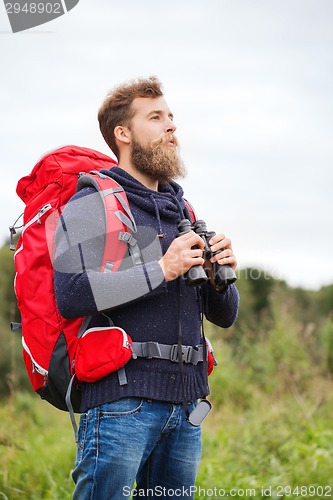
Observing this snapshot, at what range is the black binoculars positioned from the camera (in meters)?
2.42

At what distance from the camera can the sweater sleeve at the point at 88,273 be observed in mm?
2408

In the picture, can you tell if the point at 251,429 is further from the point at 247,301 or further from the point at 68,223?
the point at 247,301

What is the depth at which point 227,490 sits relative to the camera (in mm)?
4359

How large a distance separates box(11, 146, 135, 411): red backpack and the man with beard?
7 cm

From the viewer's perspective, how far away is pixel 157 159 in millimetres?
2820

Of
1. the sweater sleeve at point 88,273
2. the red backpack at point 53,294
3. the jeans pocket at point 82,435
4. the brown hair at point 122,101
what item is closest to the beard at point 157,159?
the brown hair at point 122,101

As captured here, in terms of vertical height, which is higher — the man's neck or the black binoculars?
the man's neck

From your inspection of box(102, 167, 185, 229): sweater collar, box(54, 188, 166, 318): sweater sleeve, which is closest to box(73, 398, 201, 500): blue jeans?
box(54, 188, 166, 318): sweater sleeve

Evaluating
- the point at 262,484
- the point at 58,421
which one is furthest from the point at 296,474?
the point at 58,421

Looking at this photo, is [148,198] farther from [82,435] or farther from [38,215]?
[82,435]

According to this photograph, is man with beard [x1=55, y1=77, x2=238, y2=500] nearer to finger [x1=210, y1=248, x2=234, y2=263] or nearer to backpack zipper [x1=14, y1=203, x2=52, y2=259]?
finger [x1=210, y1=248, x2=234, y2=263]

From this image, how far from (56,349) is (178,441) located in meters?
0.66

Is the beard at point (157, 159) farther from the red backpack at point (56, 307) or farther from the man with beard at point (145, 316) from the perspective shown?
the red backpack at point (56, 307)

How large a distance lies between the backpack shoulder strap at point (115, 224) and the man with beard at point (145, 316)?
4 cm
